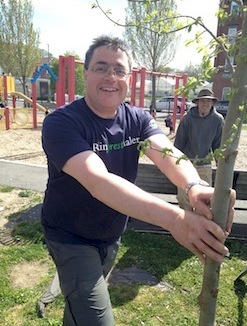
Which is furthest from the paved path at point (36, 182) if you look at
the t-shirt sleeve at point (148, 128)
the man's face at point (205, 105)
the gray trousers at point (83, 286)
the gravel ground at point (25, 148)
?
the gray trousers at point (83, 286)

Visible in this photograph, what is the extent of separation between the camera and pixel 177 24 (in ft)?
4.13

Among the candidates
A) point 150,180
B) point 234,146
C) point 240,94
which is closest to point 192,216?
point 234,146

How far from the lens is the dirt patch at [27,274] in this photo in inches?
137

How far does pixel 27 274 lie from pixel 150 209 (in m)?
2.76

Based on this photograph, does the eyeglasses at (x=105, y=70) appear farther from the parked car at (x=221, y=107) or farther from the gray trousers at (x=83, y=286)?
the parked car at (x=221, y=107)

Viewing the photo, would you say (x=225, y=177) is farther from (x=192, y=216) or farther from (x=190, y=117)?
(x=190, y=117)

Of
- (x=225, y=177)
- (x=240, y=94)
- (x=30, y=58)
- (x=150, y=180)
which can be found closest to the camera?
(x=240, y=94)

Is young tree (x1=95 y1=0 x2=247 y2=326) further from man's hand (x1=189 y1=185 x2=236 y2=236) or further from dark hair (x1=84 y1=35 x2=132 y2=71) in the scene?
dark hair (x1=84 y1=35 x2=132 y2=71)

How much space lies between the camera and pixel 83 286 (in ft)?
5.73

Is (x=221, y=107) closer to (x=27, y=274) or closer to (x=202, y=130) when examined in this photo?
(x=202, y=130)

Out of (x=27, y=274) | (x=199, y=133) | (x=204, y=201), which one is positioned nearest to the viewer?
(x=204, y=201)

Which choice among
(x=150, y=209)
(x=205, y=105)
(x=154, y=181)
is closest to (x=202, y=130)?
(x=205, y=105)

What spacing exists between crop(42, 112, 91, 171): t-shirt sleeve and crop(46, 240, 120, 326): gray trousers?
1.73 ft

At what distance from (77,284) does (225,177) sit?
95 centimetres
